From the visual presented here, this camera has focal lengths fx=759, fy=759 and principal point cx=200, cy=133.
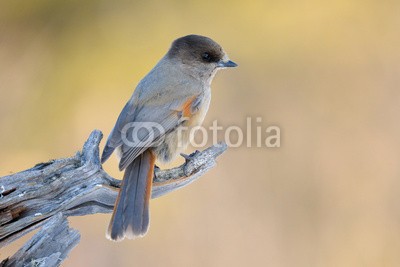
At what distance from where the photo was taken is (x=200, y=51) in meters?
6.18

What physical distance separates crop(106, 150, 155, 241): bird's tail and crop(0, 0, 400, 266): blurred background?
2.04m

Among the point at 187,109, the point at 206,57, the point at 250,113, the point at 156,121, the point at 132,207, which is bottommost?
the point at 132,207

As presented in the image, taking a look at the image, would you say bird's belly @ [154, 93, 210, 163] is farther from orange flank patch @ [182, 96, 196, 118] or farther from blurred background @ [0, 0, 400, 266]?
blurred background @ [0, 0, 400, 266]

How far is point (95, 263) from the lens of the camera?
7027mm

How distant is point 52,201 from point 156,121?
1041mm

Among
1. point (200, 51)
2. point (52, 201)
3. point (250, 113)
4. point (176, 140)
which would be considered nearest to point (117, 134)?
point (176, 140)

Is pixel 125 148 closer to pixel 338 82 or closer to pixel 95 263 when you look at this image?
pixel 95 263

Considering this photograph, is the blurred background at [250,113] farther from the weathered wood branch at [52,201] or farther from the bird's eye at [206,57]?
the weathered wood branch at [52,201]

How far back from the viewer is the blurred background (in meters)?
7.20

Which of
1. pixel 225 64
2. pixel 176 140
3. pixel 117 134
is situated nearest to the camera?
pixel 117 134

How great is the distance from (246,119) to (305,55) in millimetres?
1423

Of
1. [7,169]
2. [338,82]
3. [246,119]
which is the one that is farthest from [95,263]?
[338,82]

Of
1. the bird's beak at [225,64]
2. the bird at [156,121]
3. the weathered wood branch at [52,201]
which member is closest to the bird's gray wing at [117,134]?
the bird at [156,121]

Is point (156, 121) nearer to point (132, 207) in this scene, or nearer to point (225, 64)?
point (132, 207)
